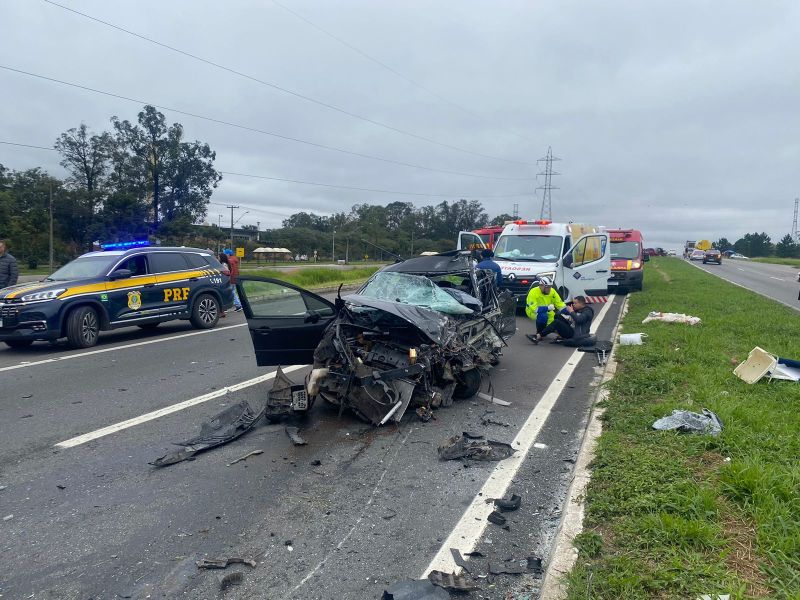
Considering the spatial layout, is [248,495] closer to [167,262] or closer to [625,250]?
[167,262]

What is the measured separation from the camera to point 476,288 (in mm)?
8398

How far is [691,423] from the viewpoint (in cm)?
495

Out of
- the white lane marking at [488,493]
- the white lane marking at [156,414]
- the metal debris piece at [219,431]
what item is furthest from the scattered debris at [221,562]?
the white lane marking at [156,414]

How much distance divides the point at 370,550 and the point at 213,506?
1.27 metres

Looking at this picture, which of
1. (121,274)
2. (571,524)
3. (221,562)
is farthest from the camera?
(121,274)

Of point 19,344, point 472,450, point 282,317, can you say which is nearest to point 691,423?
point 472,450

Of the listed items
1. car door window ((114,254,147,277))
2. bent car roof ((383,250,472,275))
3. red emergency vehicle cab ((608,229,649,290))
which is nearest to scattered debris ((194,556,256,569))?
bent car roof ((383,250,472,275))

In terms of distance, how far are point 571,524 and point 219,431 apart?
11.1 ft

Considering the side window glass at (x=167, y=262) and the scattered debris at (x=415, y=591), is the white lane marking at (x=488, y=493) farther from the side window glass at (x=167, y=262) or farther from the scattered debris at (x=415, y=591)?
the side window glass at (x=167, y=262)

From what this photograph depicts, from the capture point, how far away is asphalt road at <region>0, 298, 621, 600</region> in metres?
3.15

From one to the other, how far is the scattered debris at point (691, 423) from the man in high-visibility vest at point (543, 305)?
540 centimetres

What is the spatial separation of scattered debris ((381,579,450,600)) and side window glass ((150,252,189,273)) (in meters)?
10.0

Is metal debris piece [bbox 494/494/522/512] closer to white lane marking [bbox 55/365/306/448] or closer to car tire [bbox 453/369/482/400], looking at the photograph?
car tire [bbox 453/369/482/400]

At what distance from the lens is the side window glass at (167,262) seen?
11.5 m
